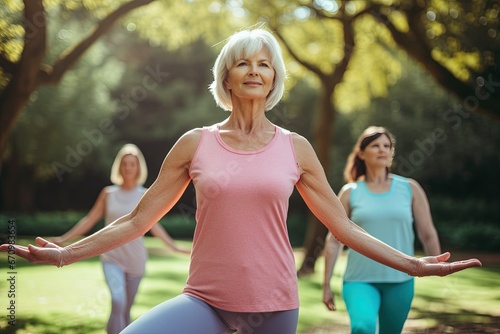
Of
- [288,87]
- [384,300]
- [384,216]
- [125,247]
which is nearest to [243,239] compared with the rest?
[384,300]

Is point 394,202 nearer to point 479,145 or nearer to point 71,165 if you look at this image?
point 479,145

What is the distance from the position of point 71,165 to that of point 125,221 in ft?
92.1

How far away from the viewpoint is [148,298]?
11945mm

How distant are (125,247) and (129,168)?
947 millimetres

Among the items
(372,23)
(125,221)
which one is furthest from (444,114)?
(125,221)

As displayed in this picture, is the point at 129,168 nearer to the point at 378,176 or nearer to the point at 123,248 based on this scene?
the point at 123,248

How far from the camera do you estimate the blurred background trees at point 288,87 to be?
10578mm

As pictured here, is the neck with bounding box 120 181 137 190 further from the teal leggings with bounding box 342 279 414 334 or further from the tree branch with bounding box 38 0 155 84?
the teal leggings with bounding box 342 279 414 334

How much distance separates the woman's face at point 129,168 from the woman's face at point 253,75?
4.63 m

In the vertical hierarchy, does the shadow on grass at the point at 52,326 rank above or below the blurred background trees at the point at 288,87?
below

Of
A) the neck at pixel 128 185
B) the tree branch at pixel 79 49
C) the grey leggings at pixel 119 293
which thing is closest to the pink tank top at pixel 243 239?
the grey leggings at pixel 119 293

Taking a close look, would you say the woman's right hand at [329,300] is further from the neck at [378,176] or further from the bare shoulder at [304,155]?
the bare shoulder at [304,155]

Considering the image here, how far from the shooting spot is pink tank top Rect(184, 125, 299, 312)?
2664 mm

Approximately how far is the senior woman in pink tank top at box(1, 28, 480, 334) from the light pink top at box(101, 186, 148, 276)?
4015 millimetres
